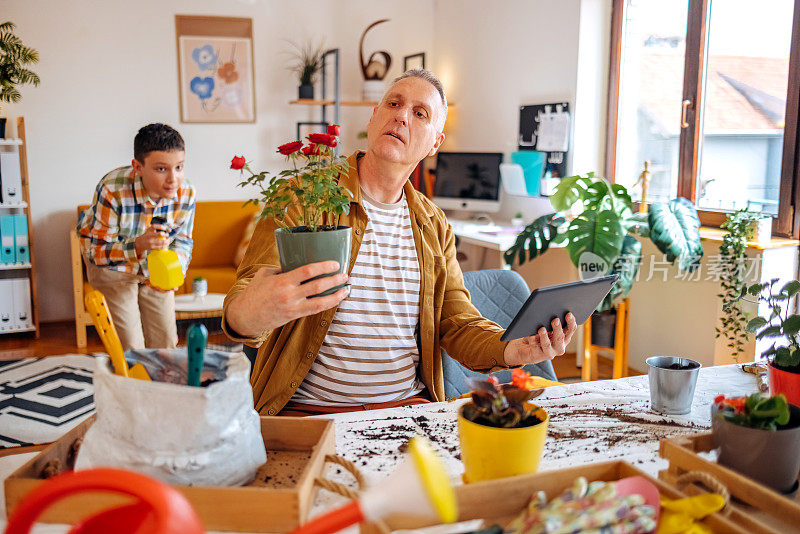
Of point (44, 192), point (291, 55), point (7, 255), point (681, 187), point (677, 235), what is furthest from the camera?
point (291, 55)

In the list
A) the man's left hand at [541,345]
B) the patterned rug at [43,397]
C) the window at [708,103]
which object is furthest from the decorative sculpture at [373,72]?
the man's left hand at [541,345]

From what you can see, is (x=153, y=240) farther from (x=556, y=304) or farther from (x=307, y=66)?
(x=307, y=66)

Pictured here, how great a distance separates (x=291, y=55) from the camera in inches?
207

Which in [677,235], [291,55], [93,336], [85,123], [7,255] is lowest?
[93,336]

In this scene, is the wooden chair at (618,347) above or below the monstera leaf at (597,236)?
below

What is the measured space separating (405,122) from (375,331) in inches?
18.8

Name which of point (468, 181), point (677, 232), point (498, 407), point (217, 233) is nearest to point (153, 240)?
point (498, 407)

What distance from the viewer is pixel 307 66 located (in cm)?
513

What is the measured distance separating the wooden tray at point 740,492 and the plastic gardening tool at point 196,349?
62cm

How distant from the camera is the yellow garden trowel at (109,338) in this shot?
88 centimetres

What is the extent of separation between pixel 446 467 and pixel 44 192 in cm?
461

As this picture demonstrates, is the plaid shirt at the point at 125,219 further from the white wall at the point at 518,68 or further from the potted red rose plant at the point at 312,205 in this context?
the white wall at the point at 518,68

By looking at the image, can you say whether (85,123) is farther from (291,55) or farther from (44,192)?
→ (291,55)

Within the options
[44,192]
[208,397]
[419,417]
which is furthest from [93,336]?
[208,397]
